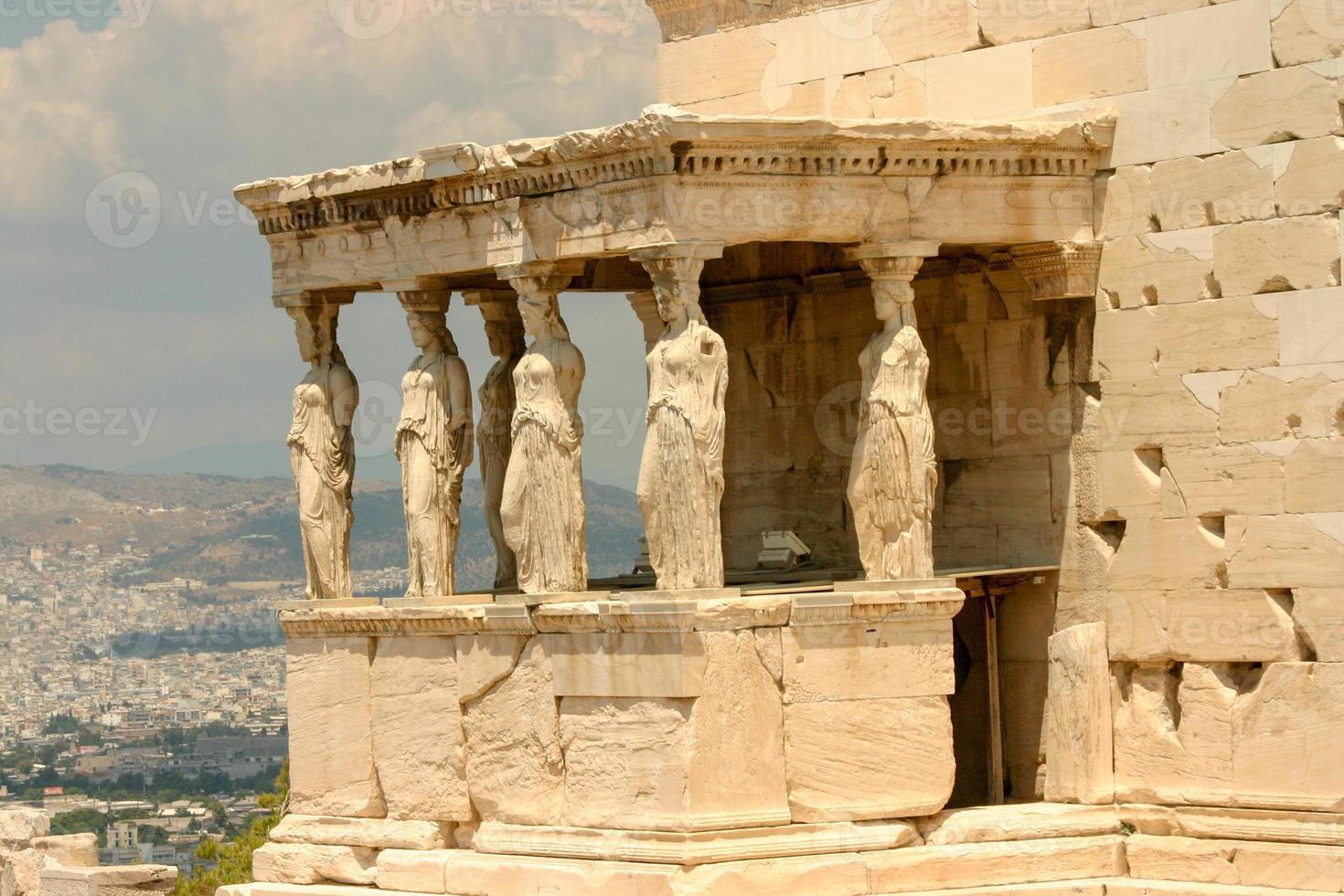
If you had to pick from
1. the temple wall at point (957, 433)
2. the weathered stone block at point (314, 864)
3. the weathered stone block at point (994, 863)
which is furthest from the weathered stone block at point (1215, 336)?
the weathered stone block at point (314, 864)

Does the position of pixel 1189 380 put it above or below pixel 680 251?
below

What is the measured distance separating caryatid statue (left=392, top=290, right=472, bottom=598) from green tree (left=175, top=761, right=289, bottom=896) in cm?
658

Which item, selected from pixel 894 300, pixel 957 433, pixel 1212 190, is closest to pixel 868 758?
pixel 894 300

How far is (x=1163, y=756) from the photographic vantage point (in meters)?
16.0

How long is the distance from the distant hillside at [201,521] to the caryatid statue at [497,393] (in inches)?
794

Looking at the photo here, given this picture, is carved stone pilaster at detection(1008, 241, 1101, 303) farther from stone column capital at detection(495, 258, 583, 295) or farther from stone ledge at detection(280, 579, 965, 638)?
stone column capital at detection(495, 258, 583, 295)

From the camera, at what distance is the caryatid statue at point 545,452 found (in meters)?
15.7

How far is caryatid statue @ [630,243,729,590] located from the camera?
15.1 metres

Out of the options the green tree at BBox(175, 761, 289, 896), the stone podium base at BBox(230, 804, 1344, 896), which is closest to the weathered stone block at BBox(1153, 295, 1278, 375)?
the stone podium base at BBox(230, 804, 1344, 896)

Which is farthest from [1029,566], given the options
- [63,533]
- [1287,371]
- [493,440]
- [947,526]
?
[63,533]

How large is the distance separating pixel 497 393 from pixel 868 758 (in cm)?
334

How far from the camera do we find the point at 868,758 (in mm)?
15352

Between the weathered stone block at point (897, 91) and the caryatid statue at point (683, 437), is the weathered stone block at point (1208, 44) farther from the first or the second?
the caryatid statue at point (683, 437)

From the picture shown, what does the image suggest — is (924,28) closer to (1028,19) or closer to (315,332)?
(1028,19)
